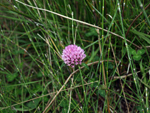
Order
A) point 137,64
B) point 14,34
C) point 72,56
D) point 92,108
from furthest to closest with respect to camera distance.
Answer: point 14,34, point 137,64, point 92,108, point 72,56

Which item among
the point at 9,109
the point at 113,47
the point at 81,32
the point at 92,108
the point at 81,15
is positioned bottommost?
the point at 92,108

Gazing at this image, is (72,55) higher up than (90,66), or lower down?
higher up

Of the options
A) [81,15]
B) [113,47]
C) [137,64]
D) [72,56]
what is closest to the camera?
[72,56]

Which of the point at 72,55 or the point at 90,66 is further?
the point at 90,66

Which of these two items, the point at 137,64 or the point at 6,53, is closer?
the point at 137,64

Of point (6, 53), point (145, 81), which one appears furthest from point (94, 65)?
point (6, 53)

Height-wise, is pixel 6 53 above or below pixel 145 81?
above

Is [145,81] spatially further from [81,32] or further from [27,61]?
[27,61]
